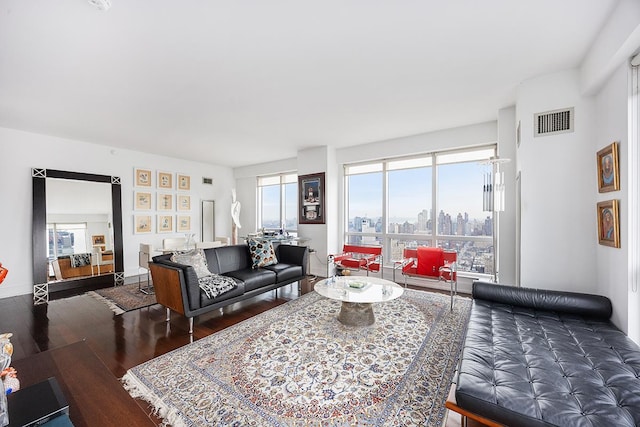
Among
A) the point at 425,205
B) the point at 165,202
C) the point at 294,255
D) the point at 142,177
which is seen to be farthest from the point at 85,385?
the point at 165,202

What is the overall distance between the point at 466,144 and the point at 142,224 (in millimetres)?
6766

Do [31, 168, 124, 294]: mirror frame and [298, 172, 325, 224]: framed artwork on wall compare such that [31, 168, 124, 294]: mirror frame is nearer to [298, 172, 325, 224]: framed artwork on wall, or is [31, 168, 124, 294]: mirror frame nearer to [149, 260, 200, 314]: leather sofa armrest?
[149, 260, 200, 314]: leather sofa armrest

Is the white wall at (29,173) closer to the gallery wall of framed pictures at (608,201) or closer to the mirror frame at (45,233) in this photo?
the mirror frame at (45,233)

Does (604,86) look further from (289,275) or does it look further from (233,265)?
(233,265)

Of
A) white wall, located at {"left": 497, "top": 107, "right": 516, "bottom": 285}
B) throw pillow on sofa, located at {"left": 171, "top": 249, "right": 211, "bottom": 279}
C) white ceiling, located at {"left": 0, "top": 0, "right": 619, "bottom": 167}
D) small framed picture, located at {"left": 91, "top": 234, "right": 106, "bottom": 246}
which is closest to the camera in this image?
white ceiling, located at {"left": 0, "top": 0, "right": 619, "bottom": 167}

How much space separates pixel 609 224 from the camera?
7.27ft

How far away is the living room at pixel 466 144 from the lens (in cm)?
200

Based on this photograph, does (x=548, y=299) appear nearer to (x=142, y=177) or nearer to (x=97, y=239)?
(x=97, y=239)

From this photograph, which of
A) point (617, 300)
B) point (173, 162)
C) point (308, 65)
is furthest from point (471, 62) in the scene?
point (173, 162)

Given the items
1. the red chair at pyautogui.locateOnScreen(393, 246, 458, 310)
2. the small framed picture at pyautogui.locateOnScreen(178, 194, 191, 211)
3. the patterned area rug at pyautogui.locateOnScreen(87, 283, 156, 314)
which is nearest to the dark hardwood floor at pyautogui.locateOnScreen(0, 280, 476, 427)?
the patterned area rug at pyautogui.locateOnScreen(87, 283, 156, 314)

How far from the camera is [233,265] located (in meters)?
4.16

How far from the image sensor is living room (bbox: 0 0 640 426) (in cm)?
200

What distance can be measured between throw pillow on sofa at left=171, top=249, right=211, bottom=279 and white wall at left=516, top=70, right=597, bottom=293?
386cm

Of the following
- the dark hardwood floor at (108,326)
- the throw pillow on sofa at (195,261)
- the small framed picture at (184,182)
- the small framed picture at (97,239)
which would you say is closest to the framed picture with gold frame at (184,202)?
the small framed picture at (184,182)
